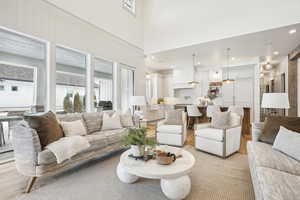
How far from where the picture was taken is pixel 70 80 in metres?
3.99

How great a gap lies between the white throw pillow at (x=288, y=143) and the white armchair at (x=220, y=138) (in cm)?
94

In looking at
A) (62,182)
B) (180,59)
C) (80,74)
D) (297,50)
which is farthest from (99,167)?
(297,50)

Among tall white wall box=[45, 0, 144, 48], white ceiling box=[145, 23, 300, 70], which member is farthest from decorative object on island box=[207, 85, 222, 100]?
tall white wall box=[45, 0, 144, 48]

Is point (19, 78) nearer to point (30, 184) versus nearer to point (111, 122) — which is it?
point (111, 122)

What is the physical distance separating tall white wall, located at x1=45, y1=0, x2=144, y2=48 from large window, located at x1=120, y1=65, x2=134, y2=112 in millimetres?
1072

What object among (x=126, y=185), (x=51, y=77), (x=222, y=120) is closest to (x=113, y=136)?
(x=126, y=185)

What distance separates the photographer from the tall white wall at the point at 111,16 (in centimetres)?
395

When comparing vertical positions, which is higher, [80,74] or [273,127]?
[80,74]

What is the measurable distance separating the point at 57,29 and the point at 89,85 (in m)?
1.51

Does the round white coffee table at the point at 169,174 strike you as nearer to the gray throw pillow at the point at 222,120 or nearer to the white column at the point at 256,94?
the gray throw pillow at the point at 222,120

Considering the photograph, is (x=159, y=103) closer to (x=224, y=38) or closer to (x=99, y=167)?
(x=224, y=38)

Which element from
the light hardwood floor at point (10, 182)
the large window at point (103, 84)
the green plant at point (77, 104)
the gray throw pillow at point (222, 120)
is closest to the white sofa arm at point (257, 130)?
the gray throw pillow at point (222, 120)

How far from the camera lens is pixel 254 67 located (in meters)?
6.96

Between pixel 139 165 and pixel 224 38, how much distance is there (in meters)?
4.51
